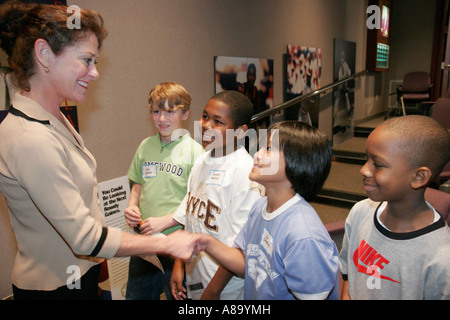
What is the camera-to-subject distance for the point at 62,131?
1.12 meters

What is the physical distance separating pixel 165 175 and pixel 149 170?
0.39 feet

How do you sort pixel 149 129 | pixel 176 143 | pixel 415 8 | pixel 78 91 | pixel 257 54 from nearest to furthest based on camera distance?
pixel 78 91
pixel 176 143
pixel 149 129
pixel 257 54
pixel 415 8

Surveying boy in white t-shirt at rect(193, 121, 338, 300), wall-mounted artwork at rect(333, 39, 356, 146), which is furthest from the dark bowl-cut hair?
wall-mounted artwork at rect(333, 39, 356, 146)

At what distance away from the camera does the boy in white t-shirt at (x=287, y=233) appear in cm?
98

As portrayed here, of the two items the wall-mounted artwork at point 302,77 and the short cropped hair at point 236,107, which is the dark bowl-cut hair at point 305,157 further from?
the wall-mounted artwork at point 302,77

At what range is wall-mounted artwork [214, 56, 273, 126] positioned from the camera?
3314 millimetres

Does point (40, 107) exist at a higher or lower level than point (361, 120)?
higher

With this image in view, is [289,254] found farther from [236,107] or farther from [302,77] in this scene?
[302,77]

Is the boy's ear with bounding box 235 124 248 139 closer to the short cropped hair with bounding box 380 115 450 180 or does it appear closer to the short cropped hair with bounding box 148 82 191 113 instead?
the short cropped hair with bounding box 148 82 191 113

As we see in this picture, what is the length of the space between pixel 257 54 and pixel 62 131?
3139 millimetres

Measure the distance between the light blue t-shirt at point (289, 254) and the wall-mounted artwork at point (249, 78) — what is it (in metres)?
2.28

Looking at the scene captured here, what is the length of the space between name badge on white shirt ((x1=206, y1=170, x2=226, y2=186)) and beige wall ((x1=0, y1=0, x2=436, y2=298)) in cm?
123

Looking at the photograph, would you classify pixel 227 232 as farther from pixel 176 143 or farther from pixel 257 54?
pixel 257 54
